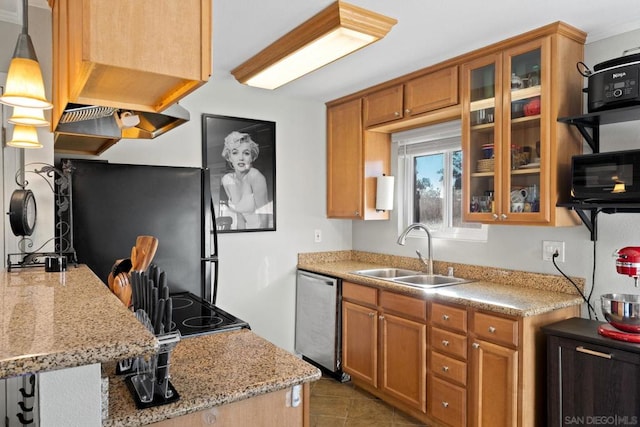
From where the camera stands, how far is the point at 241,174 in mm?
3648

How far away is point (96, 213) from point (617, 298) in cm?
277

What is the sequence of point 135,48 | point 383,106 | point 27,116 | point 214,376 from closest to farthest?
1. point 135,48
2. point 214,376
3. point 27,116
4. point 383,106

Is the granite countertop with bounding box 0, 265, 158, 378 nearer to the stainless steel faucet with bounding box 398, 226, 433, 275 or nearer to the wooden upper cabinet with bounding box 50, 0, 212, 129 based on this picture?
the wooden upper cabinet with bounding box 50, 0, 212, 129

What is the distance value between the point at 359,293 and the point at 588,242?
1.51m

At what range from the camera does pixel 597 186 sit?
2.19 meters

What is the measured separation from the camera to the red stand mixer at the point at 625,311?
198cm

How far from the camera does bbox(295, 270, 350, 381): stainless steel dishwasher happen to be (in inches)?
138

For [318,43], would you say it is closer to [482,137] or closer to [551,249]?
[482,137]

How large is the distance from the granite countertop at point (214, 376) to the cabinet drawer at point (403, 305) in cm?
145

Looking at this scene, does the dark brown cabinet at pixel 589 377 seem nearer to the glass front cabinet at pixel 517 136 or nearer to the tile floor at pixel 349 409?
the glass front cabinet at pixel 517 136

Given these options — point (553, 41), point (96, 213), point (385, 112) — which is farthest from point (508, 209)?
point (96, 213)

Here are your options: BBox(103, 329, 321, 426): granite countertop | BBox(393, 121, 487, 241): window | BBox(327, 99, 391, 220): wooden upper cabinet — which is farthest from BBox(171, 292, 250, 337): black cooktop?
BBox(393, 121, 487, 241): window

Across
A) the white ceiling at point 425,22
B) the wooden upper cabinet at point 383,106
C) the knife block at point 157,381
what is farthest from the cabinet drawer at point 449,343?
the knife block at point 157,381

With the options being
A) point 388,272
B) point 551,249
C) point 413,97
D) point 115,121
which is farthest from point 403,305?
point 115,121
